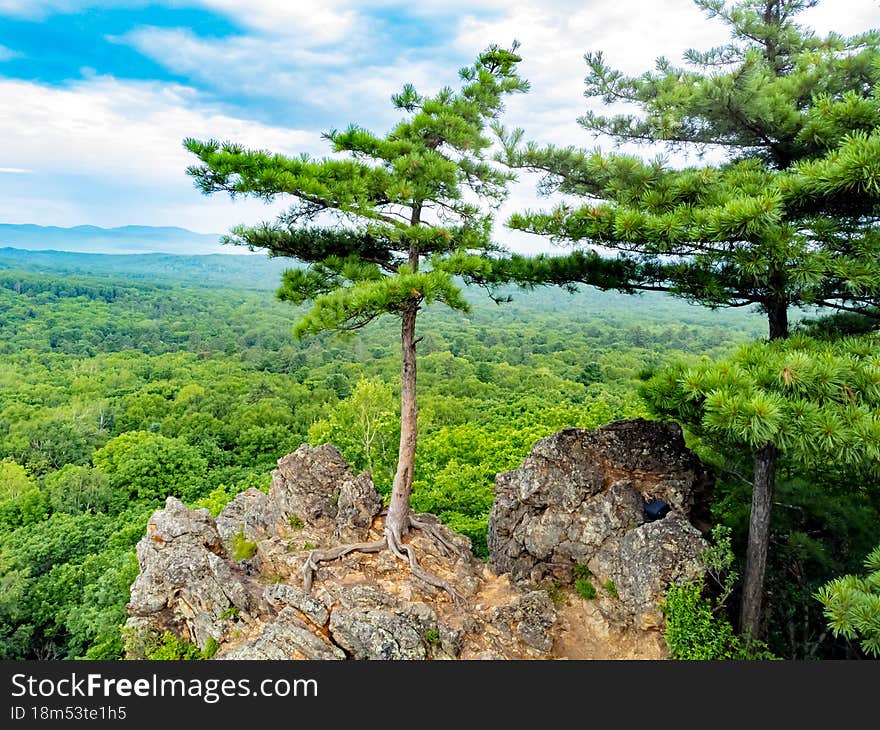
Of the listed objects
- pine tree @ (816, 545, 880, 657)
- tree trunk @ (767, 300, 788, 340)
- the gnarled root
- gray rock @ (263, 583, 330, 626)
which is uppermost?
tree trunk @ (767, 300, 788, 340)

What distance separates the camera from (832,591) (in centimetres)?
340

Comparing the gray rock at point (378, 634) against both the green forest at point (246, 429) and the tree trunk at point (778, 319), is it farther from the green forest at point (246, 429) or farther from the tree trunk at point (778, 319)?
the tree trunk at point (778, 319)

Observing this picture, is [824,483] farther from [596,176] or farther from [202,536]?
[202,536]

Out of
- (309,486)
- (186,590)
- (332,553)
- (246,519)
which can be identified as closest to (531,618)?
(332,553)

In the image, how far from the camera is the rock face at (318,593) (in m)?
5.51

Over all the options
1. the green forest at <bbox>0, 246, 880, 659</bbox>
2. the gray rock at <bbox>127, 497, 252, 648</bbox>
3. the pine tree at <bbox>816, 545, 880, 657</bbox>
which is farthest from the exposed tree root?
the pine tree at <bbox>816, 545, 880, 657</bbox>

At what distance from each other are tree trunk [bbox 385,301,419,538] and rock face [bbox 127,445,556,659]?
39 cm

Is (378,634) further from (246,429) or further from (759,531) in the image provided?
(246,429)

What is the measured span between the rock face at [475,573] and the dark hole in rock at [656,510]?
8 cm

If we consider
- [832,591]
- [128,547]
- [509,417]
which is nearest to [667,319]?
[509,417]

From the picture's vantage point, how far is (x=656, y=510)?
6020mm

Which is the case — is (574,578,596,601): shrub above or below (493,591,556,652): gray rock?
above

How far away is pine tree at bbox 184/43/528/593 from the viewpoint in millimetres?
5293

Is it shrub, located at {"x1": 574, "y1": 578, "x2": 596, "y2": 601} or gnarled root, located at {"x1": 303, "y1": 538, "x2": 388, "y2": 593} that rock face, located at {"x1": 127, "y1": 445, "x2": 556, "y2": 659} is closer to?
gnarled root, located at {"x1": 303, "y1": 538, "x2": 388, "y2": 593}
